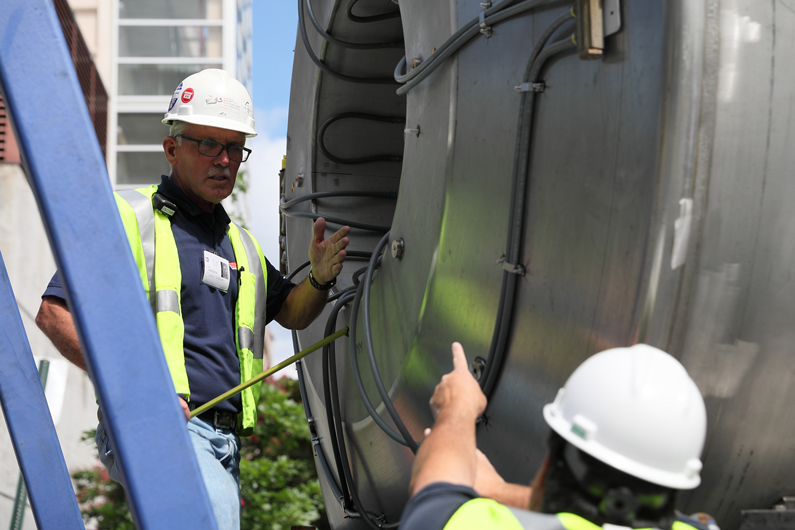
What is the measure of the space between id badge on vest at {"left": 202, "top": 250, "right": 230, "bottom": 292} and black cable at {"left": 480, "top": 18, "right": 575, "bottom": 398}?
0.98 metres

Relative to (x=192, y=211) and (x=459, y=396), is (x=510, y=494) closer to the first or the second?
(x=459, y=396)

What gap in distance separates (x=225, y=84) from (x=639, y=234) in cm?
161

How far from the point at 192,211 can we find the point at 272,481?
4281 mm

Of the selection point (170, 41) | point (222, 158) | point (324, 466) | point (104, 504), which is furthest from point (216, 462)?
point (170, 41)

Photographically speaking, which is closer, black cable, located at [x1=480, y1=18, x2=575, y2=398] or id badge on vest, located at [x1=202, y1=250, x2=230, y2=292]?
black cable, located at [x1=480, y1=18, x2=575, y2=398]

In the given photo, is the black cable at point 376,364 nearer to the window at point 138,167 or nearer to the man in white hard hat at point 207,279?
the man in white hard hat at point 207,279

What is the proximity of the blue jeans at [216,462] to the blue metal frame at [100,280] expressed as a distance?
75 cm

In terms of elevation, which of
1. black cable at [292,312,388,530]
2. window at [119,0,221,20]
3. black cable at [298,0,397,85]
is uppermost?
window at [119,0,221,20]

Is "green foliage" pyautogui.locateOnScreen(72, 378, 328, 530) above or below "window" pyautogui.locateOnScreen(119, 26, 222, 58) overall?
below

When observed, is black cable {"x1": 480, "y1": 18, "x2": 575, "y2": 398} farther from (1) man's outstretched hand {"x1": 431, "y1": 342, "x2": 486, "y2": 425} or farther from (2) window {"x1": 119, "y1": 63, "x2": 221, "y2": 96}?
(2) window {"x1": 119, "y1": 63, "x2": 221, "y2": 96}

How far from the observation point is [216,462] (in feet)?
6.98

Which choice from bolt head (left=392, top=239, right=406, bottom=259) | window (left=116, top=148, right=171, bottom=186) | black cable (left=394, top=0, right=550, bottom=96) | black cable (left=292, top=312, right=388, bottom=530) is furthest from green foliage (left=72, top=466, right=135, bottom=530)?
window (left=116, top=148, right=171, bottom=186)

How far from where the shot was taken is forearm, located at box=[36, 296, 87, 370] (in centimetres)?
210

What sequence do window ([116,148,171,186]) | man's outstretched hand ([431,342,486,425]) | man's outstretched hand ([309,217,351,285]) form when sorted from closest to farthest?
man's outstretched hand ([431,342,486,425]) → man's outstretched hand ([309,217,351,285]) → window ([116,148,171,186])
